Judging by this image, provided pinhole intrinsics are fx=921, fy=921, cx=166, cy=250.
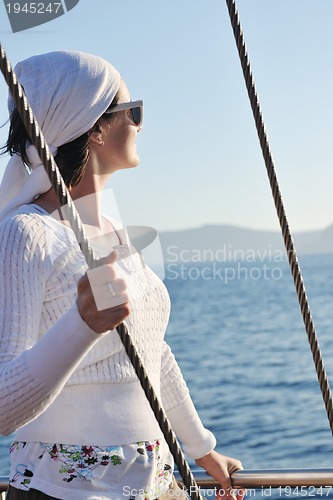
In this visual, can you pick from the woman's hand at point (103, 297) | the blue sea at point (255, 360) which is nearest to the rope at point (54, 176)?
the woman's hand at point (103, 297)

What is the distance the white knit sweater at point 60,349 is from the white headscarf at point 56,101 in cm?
5

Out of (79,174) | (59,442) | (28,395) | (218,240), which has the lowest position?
(218,240)

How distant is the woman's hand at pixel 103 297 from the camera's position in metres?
0.83

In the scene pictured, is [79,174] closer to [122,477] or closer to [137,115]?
[137,115]

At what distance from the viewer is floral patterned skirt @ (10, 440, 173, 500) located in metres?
1.11

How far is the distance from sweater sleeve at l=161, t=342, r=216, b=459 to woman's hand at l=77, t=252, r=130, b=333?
0.50m

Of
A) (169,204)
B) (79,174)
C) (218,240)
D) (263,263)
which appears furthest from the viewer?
(263,263)

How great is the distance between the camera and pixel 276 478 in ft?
4.82

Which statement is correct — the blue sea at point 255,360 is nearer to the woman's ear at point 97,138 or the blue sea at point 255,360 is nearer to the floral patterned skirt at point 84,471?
the woman's ear at point 97,138

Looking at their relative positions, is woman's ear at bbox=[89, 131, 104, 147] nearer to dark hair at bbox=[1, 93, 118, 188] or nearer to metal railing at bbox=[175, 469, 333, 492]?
dark hair at bbox=[1, 93, 118, 188]

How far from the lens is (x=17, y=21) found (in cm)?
112

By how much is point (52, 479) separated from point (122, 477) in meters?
0.09

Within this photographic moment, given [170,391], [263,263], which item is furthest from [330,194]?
[170,391]

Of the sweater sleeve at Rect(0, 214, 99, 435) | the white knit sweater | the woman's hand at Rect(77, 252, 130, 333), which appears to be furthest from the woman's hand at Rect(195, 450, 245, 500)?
the woman's hand at Rect(77, 252, 130, 333)
